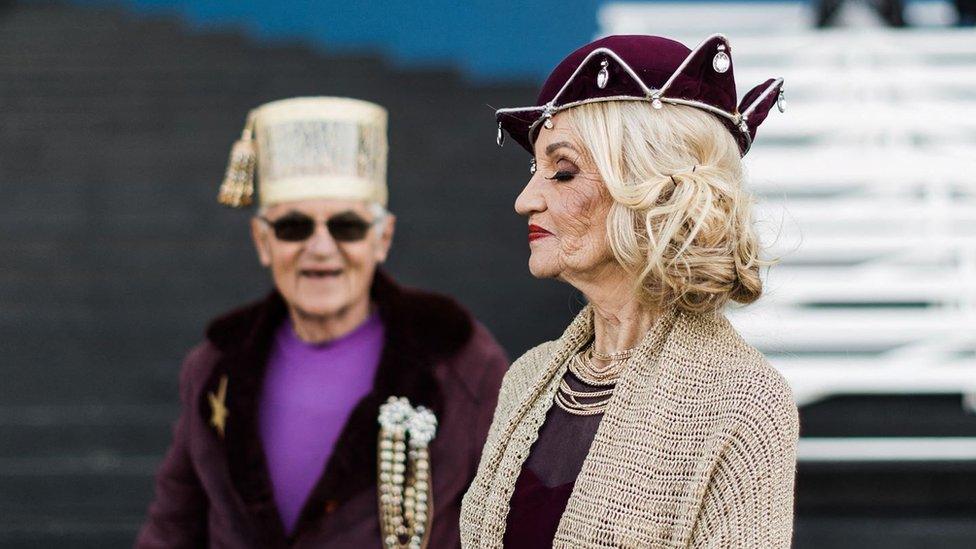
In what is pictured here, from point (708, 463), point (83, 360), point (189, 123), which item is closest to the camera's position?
point (708, 463)

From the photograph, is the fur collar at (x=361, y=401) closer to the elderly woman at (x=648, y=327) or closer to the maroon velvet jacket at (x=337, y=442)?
the maroon velvet jacket at (x=337, y=442)

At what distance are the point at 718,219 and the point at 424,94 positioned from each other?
21.5 feet

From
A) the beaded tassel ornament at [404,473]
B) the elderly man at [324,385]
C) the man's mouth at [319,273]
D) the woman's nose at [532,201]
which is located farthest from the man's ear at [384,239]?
the woman's nose at [532,201]

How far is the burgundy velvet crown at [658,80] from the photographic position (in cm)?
170

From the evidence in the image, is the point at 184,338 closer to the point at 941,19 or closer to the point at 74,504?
the point at 74,504

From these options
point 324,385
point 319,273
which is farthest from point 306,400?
point 319,273

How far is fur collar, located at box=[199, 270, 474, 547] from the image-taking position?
3.01 metres

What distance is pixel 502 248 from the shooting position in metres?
6.79

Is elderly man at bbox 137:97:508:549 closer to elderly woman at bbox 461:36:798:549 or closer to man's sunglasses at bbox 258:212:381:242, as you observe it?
man's sunglasses at bbox 258:212:381:242

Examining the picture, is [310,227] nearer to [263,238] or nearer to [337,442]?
[263,238]

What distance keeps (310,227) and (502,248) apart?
3.51m

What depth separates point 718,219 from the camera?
1.65 meters

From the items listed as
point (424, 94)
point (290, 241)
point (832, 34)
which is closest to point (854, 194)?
point (832, 34)

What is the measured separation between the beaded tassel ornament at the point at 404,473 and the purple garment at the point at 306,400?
0.15m
